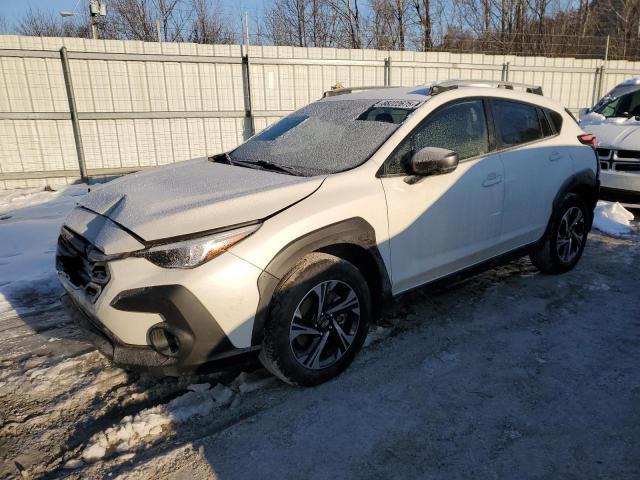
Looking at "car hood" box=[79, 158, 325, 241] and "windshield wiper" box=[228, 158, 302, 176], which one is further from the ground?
"windshield wiper" box=[228, 158, 302, 176]

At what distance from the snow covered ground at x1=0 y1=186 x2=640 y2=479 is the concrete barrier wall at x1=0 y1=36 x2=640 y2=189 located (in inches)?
256

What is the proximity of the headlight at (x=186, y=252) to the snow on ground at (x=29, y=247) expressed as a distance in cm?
230

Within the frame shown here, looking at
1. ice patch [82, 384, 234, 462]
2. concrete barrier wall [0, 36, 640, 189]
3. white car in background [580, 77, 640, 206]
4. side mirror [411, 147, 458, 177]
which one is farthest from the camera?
concrete barrier wall [0, 36, 640, 189]

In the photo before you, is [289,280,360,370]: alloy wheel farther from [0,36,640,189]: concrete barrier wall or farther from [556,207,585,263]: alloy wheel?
[0,36,640,189]: concrete barrier wall

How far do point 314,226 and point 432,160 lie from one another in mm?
905

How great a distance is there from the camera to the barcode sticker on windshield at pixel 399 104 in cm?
344

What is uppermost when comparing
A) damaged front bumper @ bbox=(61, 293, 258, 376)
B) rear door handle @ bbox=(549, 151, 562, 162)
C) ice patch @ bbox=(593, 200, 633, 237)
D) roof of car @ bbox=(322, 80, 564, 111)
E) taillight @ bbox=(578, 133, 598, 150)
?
roof of car @ bbox=(322, 80, 564, 111)

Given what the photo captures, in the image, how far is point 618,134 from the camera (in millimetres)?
6672

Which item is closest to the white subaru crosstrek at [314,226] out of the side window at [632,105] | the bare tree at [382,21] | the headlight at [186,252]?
the headlight at [186,252]

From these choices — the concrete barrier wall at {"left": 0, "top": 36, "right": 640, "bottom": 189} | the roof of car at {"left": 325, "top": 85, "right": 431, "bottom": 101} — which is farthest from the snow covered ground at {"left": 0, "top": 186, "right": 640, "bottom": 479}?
the concrete barrier wall at {"left": 0, "top": 36, "right": 640, "bottom": 189}

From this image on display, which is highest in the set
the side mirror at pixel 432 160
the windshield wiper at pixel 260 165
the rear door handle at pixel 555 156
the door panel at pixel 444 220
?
the side mirror at pixel 432 160

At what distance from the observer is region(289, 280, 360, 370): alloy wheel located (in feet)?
9.25

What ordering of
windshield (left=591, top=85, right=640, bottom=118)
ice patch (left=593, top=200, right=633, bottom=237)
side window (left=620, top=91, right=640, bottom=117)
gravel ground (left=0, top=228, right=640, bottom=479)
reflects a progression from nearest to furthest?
gravel ground (left=0, top=228, right=640, bottom=479)
ice patch (left=593, top=200, right=633, bottom=237)
side window (left=620, top=91, right=640, bottom=117)
windshield (left=591, top=85, right=640, bottom=118)

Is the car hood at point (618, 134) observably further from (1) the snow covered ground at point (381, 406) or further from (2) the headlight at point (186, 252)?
(2) the headlight at point (186, 252)
